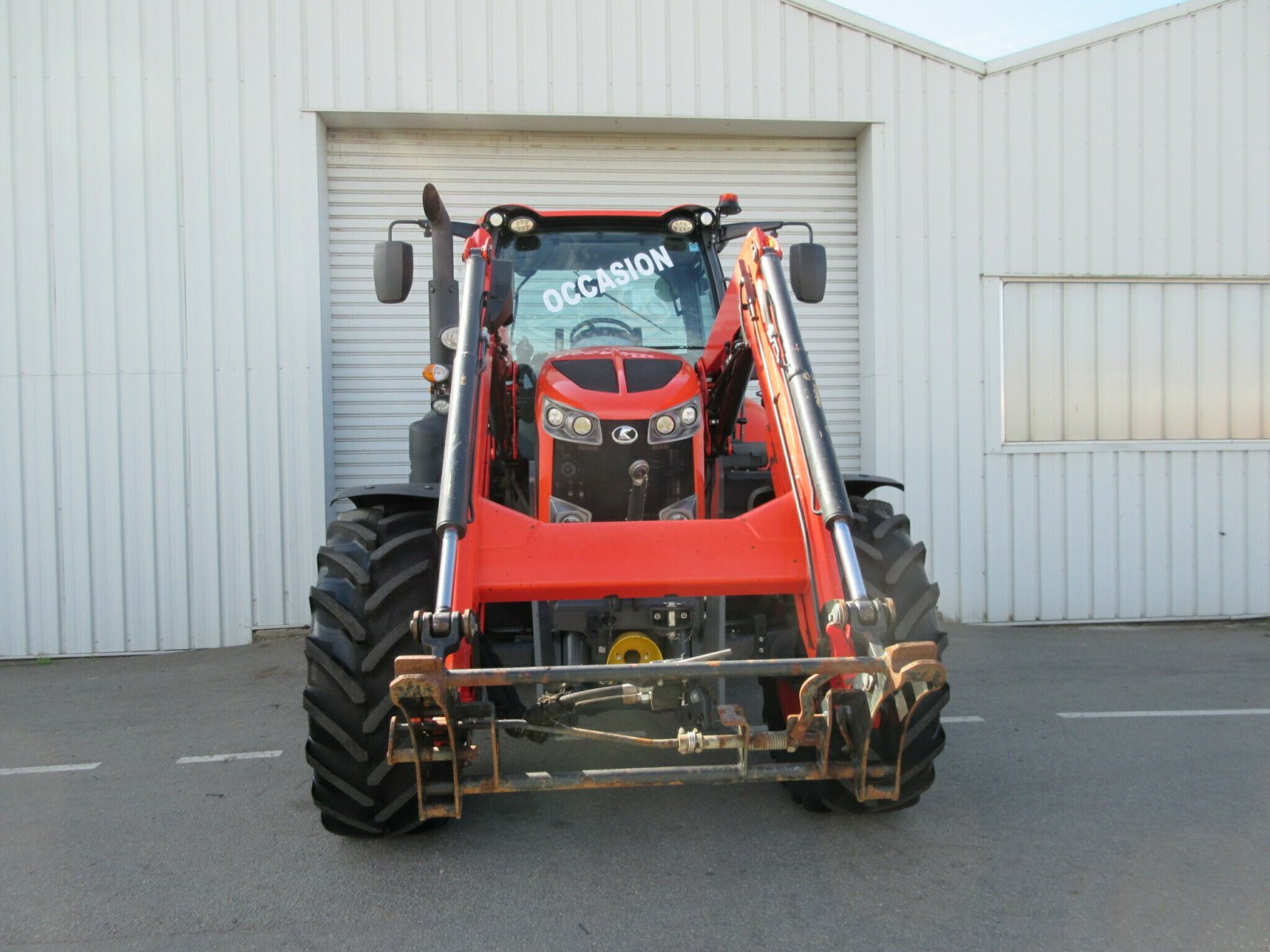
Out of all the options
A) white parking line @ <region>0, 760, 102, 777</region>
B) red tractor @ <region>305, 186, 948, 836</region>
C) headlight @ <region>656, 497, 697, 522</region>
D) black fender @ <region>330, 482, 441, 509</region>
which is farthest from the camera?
white parking line @ <region>0, 760, 102, 777</region>

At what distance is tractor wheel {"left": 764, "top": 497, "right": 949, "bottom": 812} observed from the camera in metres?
3.12

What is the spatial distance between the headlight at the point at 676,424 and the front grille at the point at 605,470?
2 cm

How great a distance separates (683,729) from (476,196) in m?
A: 5.68

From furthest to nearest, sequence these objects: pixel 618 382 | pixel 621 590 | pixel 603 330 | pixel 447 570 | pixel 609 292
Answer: pixel 609 292 < pixel 603 330 < pixel 618 382 < pixel 621 590 < pixel 447 570

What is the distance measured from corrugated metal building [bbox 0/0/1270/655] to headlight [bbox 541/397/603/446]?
13.0 ft

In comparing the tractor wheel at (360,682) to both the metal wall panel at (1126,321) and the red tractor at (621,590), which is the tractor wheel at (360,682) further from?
the metal wall panel at (1126,321)

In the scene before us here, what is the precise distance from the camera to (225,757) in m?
4.50

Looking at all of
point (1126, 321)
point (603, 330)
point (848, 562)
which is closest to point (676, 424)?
point (848, 562)

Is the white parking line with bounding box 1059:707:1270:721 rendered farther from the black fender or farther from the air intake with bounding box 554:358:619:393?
the black fender

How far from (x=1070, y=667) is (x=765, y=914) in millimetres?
4185

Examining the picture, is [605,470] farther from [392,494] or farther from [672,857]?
[672,857]

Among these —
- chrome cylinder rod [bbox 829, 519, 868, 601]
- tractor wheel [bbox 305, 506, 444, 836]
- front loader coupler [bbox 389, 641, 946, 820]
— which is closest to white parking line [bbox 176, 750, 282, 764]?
tractor wheel [bbox 305, 506, 444, 836]

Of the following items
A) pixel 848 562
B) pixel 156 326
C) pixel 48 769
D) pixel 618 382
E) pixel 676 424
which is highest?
pixel 156 326

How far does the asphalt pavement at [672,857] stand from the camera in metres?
2.71
